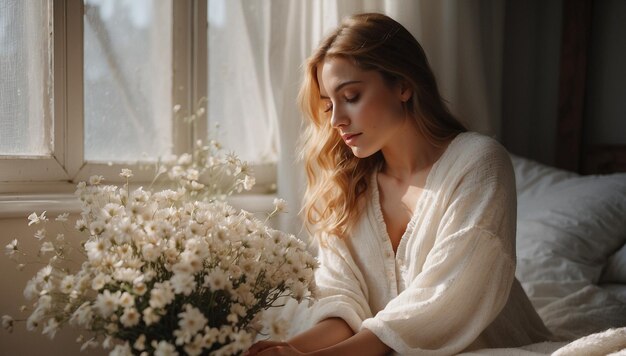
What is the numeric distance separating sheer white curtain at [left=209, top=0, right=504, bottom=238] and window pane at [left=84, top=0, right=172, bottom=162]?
0.87 feet

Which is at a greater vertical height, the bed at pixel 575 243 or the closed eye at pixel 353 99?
the closed eye at pixel 353 99

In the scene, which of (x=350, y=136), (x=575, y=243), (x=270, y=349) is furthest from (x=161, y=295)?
(x=575, y=243)

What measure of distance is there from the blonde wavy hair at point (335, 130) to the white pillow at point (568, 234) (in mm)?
602

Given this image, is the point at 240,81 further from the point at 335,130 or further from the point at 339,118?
the point at 339,118

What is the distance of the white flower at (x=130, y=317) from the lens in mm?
921

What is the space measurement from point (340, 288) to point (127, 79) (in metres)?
0.94

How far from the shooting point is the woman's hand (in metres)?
1.21

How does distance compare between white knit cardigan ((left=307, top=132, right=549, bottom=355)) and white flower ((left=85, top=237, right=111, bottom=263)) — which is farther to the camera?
white knit cardigan ((left=307, top=132, right=549, bottom=355))

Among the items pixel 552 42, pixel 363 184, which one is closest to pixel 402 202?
pixel 363 184

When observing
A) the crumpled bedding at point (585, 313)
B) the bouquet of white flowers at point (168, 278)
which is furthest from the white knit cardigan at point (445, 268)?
the bouquet of white flowers at point (168, 278)

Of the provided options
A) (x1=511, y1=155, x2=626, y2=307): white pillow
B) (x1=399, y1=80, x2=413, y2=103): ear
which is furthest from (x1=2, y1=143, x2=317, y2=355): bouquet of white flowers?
(x1=511, y1=155, x2=626, y2=307): white pillow

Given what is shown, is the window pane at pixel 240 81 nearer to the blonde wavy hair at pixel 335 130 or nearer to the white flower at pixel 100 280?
the blonde wavy hair at pixel 335 130

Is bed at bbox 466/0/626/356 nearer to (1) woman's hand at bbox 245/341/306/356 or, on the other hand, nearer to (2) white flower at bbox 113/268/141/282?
(1) woman's hand at bbox 245/341/306/356

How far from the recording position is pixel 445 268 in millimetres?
1405
